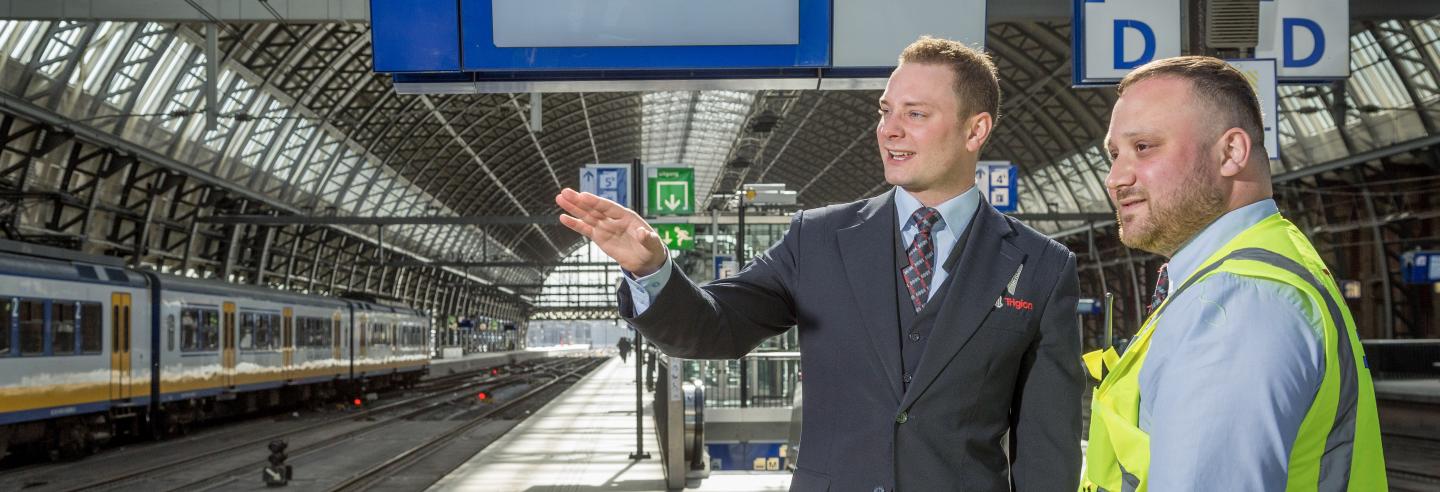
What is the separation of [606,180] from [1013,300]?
22.9 metres

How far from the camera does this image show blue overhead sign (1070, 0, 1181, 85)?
8.00 m

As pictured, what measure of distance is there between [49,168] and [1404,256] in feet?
91.7

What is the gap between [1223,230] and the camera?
2.06 meters

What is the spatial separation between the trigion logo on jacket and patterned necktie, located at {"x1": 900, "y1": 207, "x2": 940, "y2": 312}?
16 centimetres

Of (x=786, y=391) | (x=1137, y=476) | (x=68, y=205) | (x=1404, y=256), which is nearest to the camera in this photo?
(x=1137, y=476)

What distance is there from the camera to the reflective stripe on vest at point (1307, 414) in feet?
5.84

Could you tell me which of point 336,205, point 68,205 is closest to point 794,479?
point 68,205

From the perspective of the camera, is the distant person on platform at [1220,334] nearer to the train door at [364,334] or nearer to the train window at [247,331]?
the train window at [247,331]

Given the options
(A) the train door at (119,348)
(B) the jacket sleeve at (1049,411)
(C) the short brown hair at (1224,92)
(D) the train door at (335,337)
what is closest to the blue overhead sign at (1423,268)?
(A) the train door at (119,348)

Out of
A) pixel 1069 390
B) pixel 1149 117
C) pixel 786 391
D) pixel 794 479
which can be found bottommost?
pixel 786 391

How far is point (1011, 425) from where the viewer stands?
2883 millimetres

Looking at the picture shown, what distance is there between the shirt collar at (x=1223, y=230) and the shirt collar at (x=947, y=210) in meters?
0.87

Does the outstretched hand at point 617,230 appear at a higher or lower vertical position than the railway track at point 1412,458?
higher

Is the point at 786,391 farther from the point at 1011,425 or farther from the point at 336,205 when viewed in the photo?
the point at 336,205
